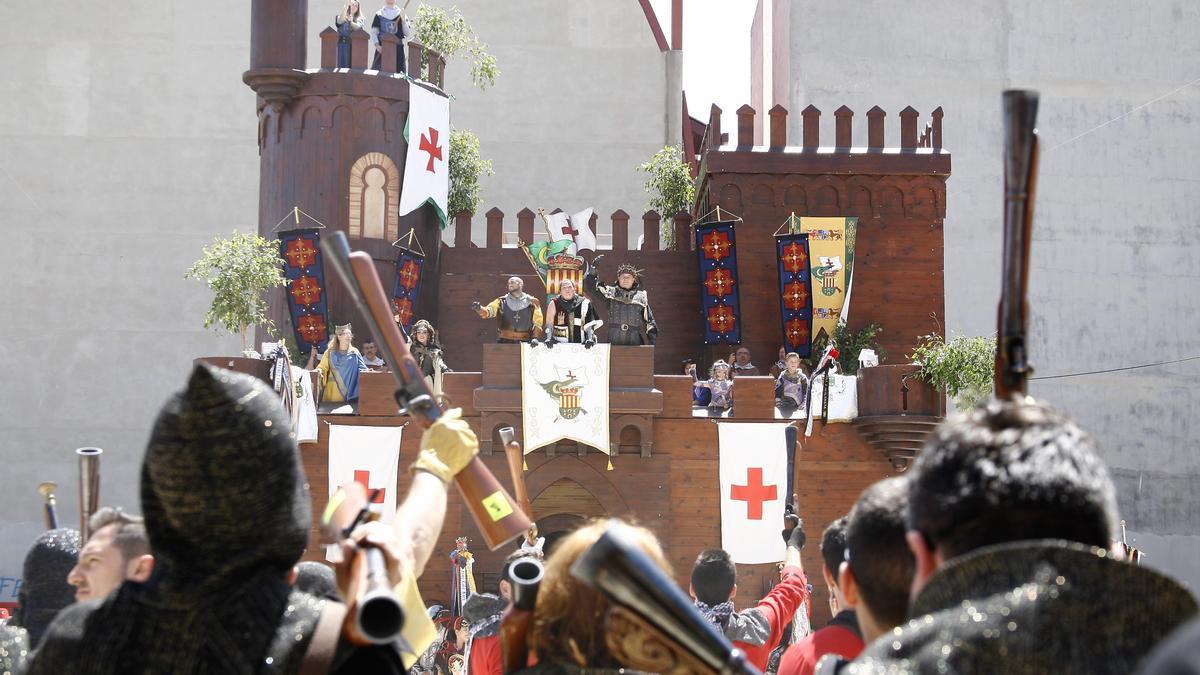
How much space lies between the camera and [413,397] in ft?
10.2

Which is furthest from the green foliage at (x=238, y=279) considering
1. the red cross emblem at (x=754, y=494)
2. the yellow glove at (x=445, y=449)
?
the yellow glove at (x=445, y=449)

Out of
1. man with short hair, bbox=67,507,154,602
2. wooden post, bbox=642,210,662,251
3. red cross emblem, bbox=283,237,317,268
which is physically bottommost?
man with short hair, bbox=67,507,154,602

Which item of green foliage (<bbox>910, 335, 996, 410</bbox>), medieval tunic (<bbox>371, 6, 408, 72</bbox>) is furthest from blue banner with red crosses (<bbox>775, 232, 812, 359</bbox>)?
medieval tunic (<bbox>371, 6, 408, 72</bbox>)

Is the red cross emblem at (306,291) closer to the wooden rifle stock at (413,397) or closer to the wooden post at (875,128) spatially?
the wooden post at (875,128)

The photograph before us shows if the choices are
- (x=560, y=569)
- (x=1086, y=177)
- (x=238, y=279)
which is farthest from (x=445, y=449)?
(x=1086, y=177)

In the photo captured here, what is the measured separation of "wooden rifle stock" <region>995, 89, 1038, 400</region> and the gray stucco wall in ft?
88.4

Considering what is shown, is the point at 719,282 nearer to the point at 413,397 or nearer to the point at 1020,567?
the point at 413,397

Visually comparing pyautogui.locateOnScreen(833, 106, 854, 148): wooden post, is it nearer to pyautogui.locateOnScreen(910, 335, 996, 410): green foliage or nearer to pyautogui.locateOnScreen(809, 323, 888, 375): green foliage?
pyautogui.locateOnScreen(809, 323, 888, 375): green foliage

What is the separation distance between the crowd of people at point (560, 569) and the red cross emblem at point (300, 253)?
16974 millimetres

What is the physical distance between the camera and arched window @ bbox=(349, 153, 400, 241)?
20922 mm

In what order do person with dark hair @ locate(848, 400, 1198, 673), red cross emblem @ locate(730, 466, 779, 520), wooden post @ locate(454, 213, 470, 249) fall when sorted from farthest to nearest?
wooden post @ locate(454, 213, 470, 249) < red cross emblem @ locate(730, 466, 779, 520) < person with dark hair @ locate(848, 400, 1198, 673)

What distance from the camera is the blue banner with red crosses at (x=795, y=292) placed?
20986mm

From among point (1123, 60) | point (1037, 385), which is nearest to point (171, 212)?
point (1037, 385)

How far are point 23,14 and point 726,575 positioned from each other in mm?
27976
